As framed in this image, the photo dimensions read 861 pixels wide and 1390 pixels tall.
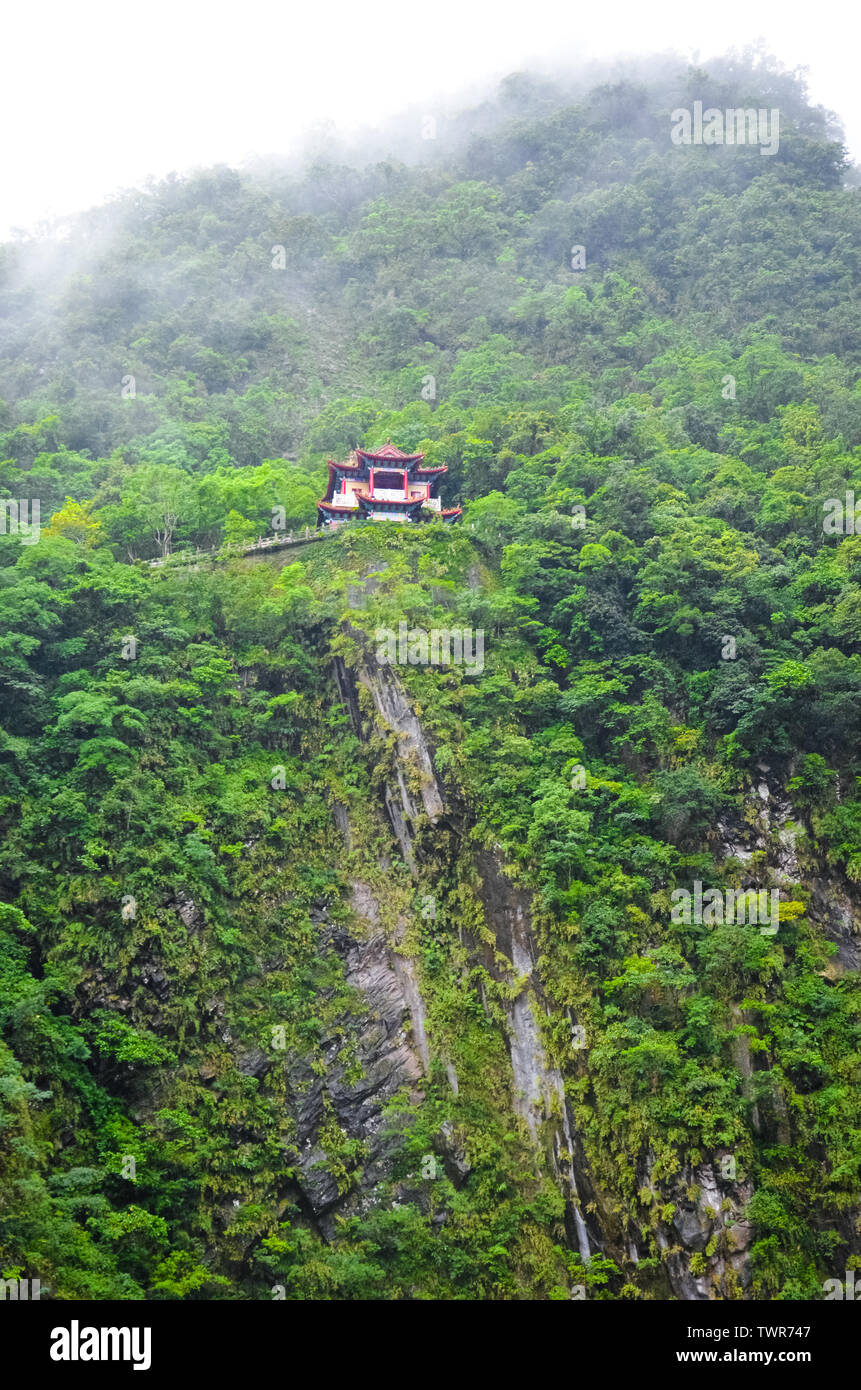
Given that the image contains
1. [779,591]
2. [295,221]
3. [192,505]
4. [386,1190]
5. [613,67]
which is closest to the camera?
[386,1190]

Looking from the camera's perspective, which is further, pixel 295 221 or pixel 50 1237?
pixel 295 221

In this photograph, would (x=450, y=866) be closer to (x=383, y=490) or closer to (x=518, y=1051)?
(x=518, y=1051)

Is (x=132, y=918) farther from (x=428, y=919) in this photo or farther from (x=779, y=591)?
(x=779, y=591)

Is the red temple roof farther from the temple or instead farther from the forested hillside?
the forested hillside

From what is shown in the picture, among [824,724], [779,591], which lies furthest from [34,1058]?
[779,591]


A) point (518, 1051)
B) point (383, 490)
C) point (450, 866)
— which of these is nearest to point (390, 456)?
point (383, 490)

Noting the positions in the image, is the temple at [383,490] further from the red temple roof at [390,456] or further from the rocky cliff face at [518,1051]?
the rocky cliff face at [518,1051]

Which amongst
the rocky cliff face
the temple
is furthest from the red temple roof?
the rocky cliff face
